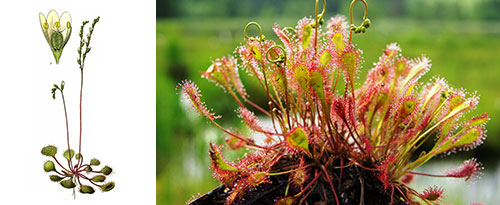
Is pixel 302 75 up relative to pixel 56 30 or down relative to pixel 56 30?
down

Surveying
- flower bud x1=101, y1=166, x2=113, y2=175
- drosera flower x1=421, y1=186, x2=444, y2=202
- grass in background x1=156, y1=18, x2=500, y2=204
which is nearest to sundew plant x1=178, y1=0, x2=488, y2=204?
drosera flower x1=421, y1=186, x2=444, y2=202

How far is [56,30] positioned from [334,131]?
65cm

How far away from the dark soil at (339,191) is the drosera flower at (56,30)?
0.57m

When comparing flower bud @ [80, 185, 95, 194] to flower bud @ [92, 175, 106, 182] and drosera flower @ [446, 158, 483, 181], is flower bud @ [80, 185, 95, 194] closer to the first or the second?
flower bud @ [92, 175, 106, 182]

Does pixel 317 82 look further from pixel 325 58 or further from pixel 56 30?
pixel 56 30

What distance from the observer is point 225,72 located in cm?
72

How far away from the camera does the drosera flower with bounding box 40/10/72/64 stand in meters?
0.97

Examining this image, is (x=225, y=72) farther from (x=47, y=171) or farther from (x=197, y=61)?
(x=197, y=61)

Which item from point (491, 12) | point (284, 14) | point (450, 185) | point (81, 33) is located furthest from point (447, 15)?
point (81, 33)

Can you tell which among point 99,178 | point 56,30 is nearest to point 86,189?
point 99,178

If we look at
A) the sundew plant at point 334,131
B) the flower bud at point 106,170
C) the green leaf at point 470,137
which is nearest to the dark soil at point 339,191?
the sundew plant at point 334,131

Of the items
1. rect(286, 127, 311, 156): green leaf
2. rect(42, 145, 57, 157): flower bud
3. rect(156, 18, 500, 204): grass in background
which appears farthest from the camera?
rect(156, 18, 500, 204): grass in background

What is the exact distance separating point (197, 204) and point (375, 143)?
0.89ft

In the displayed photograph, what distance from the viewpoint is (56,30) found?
0.97 m
